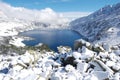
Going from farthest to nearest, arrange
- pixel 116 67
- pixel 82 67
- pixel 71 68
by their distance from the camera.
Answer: pixel 82 67, pixel 71 68, pixel 116 67

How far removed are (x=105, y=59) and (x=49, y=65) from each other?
11882 mm

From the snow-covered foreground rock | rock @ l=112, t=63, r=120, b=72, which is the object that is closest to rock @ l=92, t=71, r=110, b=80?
the snow-covered foreground rock

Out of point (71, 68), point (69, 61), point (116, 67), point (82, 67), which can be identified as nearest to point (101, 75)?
point (116, 67)

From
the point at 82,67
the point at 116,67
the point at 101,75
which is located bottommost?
the point at 101,75

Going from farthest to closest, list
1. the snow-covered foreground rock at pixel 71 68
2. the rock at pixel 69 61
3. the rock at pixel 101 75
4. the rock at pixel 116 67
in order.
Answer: the rock at pixel 69 61, the rock at pixel 116 67, the snow-covered foreground rock at pixel 71 68, the rock at pixel 101 75

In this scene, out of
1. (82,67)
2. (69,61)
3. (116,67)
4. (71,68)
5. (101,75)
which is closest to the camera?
(101,75)

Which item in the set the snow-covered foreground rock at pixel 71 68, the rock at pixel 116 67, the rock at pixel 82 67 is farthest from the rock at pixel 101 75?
the rock at pixel 116 67

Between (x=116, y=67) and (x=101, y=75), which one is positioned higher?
(x=116, y=67)

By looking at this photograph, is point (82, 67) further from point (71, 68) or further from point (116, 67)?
point (116, 67)

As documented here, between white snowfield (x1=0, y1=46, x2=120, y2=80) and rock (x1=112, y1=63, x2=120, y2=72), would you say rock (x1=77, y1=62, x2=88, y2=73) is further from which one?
rock (x1=112, y1=63, x2=120, y2=72)

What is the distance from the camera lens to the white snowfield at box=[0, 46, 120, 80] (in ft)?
148

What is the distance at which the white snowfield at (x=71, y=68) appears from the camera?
148 ft

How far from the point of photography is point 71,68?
49.9m

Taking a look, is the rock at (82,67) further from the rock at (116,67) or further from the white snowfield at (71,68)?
the rock at (116,67)
